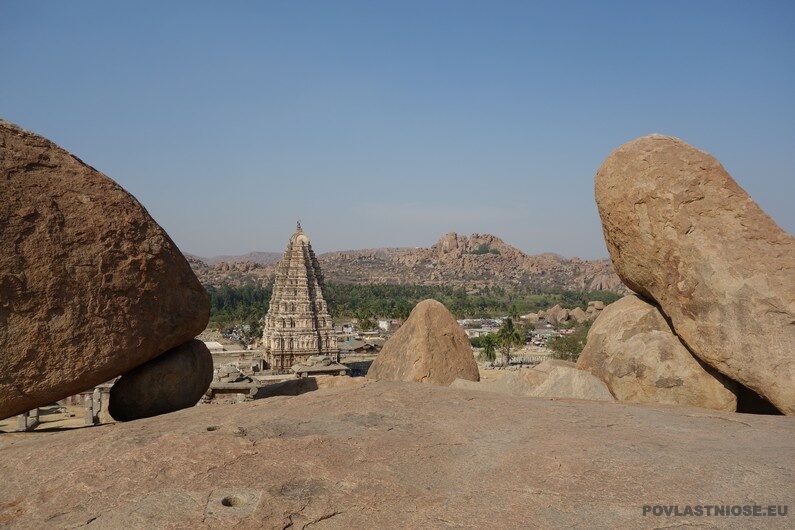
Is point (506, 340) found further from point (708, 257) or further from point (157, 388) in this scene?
point (157, 388)

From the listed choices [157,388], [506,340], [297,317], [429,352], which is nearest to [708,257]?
[429,352]

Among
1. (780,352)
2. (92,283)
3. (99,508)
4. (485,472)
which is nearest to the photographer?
(99,508)

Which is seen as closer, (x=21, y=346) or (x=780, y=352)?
(x=21, y=346)

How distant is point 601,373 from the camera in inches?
346

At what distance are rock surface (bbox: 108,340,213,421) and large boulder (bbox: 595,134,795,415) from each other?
6484 millimetres

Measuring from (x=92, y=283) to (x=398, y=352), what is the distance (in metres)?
5.74

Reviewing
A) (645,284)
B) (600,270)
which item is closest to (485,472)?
(645,284)

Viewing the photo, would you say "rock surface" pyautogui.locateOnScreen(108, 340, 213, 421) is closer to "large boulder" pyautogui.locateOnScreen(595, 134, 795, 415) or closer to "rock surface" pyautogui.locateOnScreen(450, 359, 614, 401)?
"rock surface" pyautogui.locateOnScreen(450, 359, 614, 401)

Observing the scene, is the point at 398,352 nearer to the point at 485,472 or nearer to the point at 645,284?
the point at 645,284

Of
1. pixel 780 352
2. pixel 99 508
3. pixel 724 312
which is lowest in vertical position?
pixel 99 508

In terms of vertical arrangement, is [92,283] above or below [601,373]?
above

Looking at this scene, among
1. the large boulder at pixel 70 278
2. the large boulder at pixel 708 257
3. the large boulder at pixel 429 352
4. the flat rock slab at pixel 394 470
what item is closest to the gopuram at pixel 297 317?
the large boulder at pixel 429 352

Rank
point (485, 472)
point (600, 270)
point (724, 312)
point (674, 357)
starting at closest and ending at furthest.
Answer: point (485, 472) → point (724, 312) → point (674, 357) → point (600, 270)

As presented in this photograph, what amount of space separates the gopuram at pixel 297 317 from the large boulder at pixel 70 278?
3201cm
